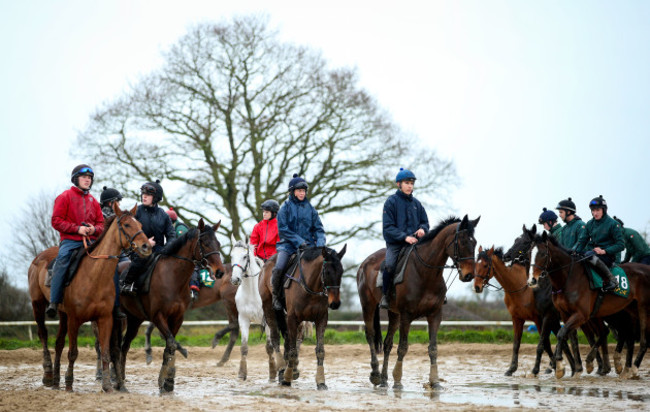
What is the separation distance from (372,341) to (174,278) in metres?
3.24

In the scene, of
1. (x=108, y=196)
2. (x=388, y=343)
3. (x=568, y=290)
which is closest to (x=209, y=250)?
(x=108, y=196)

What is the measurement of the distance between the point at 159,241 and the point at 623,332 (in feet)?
28.1

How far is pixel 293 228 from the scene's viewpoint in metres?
11.2

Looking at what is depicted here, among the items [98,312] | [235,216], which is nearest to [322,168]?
[235,216]

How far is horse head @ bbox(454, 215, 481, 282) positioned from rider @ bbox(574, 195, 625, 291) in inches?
125

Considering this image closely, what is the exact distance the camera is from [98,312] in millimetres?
9492

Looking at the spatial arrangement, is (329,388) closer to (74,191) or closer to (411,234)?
(411,234)

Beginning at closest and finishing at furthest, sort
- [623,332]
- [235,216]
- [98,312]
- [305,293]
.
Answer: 1. [98,312]
2. [305,293]
3. [623,332]
4. [235,216]

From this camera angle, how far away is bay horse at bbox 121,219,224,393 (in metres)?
10.2

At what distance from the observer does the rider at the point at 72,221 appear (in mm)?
9602

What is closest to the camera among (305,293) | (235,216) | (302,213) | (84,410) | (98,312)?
(84,410)

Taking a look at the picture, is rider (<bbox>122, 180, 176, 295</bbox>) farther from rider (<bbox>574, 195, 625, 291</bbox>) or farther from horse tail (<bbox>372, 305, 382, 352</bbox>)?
rider (<bbox>574, 195, 625, 291</bbox>)

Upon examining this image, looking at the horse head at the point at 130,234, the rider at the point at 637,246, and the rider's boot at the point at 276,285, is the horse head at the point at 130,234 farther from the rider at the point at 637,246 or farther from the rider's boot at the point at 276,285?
the rider at the point at 637,246

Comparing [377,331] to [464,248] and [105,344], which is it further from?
[105,344]
